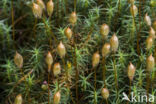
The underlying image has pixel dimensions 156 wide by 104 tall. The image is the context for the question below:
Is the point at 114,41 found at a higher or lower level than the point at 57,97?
higher

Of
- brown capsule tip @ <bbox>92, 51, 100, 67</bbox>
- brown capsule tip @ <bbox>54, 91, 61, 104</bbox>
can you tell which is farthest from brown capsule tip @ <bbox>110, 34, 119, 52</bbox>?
brown capsule tip @ <bbox>54, 91, 61, 104</bbox>

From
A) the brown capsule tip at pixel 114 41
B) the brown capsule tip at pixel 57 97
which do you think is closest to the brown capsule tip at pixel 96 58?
the brown capsule tip at pixel 114 41

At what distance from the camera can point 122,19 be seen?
4.66 feet

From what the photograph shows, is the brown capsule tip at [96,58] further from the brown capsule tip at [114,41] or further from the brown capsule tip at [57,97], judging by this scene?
the brown capsule tip at [57,97]

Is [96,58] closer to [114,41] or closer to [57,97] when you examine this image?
[114,41]

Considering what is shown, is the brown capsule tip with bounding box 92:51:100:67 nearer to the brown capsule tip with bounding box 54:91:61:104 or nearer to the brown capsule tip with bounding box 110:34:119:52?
the brown capsule tip with bounding box 110:34:119:52

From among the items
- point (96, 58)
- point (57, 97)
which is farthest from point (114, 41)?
point (57, 97)

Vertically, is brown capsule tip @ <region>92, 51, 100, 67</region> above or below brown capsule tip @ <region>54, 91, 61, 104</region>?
above

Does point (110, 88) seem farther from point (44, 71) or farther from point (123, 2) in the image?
point (123, 2)

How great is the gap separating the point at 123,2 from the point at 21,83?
691 mm

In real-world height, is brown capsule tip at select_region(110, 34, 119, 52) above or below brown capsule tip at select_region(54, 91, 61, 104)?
above

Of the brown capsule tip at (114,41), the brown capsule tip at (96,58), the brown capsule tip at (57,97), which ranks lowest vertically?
the brown capsule tip at (57,97)

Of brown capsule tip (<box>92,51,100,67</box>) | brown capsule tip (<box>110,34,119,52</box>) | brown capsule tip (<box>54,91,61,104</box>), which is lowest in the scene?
brown capsule tip (<box>54,91,61,104</box>)

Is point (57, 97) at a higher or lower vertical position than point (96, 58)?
lower
